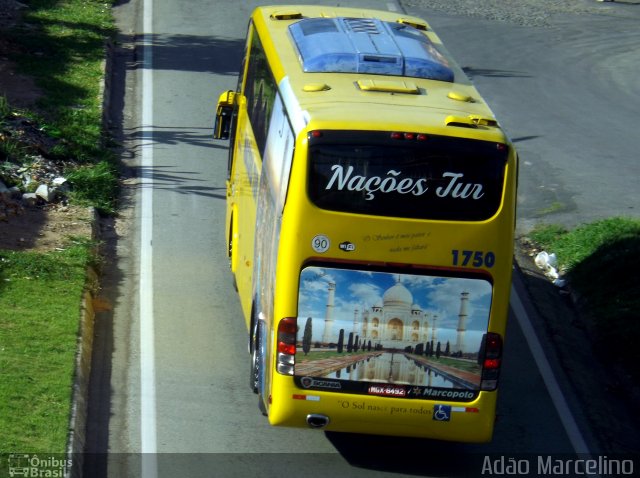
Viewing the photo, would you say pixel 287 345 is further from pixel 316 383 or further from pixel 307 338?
pixel 316 383

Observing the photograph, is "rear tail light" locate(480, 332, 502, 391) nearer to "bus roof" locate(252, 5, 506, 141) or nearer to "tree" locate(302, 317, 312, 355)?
"tree" locate(302, 317, 312, 355)

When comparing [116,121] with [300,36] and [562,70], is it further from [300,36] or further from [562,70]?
[562,70]

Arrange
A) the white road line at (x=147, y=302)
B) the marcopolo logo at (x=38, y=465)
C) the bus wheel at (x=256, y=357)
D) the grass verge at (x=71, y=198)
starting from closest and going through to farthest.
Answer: the marcopolo logo at (x=38, y=465) → the grass verge at (x=71, y=198) → the white road line at (x=147, y=302) → the bus wheel at (x=256, y=357)

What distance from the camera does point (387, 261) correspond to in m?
9.50

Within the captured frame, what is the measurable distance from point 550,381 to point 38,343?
227 inches

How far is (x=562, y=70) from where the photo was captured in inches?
1003

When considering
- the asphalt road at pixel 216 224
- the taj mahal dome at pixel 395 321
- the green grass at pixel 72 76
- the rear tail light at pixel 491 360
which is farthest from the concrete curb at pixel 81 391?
the rear tail light at pixel 491 360

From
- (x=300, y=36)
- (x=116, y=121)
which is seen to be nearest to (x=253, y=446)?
(x=300, y=36)

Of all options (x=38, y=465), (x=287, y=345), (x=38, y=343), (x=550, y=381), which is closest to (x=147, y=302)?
(x=38, y=343)

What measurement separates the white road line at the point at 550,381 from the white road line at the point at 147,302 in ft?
14.3

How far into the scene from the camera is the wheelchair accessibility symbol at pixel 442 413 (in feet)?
32.3

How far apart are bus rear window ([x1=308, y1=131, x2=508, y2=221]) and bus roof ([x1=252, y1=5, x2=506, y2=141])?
0.45 feet

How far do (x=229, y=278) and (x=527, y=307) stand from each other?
3.94 meters

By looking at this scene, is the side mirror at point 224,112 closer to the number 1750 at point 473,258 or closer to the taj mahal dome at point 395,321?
the taj mahal dome at point 395,321
